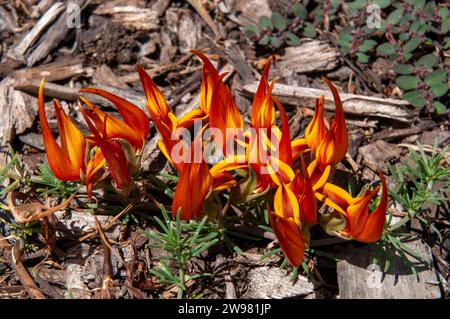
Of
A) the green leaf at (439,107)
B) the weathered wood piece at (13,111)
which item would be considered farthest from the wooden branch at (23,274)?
the green leaf at (439,107)

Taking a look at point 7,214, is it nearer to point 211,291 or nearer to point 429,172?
point 211,291

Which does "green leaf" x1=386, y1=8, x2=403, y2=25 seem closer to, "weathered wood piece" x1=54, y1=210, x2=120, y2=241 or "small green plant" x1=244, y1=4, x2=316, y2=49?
"small green plant" x1=244, y1=4, x2=316, y2=49

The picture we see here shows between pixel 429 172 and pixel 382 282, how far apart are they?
2.06ft

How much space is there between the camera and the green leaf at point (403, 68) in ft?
12.7

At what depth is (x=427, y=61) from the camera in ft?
12.7

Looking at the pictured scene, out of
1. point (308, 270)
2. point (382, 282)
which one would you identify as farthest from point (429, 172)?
point (308, 270)

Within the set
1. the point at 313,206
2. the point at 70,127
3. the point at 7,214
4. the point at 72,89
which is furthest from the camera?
the point at 72,89

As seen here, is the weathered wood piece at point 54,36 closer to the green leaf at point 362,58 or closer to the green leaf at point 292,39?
the green leaf at point 292,39

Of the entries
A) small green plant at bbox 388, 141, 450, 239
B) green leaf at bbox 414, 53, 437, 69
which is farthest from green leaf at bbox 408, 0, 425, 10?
small green plant at bbox 388, 141, 450, 239

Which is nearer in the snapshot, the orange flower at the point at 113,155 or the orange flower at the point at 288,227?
the orange flower at the point at 288,227

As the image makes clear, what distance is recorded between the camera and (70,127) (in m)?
2.78

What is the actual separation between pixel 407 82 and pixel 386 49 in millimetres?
290

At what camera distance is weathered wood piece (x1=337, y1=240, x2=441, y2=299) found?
9.78ft

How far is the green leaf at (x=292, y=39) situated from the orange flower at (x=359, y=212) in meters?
1.68
